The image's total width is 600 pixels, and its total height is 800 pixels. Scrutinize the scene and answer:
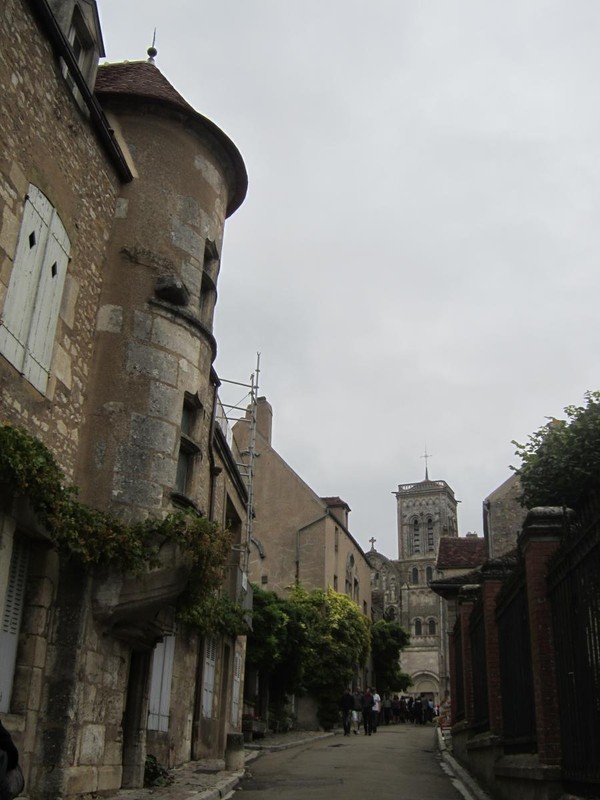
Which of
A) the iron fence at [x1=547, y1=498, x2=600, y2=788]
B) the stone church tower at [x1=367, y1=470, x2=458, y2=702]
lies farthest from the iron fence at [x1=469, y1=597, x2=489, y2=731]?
the stone church tower at [x1=367, y1=470, x2=458, y2=702]

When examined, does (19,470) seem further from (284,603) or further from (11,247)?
(284,603)

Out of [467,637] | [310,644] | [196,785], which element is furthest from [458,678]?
[310,644]

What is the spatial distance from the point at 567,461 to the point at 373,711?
15.3 meters

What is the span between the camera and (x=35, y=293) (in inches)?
345

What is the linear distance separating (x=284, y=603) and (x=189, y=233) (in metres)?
19.8

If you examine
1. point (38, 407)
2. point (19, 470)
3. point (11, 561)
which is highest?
point (38, 407)

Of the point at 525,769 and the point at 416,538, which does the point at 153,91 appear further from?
the point at 416,538

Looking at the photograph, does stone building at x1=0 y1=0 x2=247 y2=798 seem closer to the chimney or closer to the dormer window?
the dormer window

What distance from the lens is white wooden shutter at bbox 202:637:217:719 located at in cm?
1489

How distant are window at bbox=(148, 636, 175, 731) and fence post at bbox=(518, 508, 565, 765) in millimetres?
6171

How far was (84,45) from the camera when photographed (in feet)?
35.8

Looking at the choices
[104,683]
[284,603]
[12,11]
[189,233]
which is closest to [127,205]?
[189,233]

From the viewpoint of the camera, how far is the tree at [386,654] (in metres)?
43.6

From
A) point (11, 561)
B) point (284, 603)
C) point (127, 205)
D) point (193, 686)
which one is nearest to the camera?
point (11, 561)
